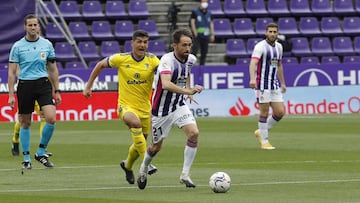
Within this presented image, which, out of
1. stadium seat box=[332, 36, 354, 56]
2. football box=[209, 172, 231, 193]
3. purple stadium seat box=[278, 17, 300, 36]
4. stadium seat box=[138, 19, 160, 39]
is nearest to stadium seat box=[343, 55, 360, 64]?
stadium seat box=[332, 36, 354, 56]

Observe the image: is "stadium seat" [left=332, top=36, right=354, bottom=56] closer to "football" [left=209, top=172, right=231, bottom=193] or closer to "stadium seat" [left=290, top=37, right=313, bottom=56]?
"stadium seat" [left=290, top=37, right=313, bottom=56]

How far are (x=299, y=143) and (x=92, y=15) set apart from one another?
48.8 ft

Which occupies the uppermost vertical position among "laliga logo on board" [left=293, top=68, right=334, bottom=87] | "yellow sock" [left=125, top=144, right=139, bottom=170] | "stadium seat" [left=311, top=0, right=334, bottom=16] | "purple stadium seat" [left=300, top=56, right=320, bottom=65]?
"stadium seat" [left=311, top=0, right=334, bottom=16]

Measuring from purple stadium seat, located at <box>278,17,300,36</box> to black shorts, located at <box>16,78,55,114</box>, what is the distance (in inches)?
799

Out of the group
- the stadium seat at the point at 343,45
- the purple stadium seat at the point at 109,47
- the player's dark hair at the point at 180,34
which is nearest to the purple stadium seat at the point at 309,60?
the stadium seat at the point at 343,45

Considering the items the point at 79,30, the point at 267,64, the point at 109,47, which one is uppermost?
the point at 79,30

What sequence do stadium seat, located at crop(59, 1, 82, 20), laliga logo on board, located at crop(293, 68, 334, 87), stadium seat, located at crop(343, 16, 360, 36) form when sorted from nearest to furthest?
laliga logo on board, located at crop(293, 68, 334, 87), stadium seat, located at crop(59, 1, 82, 20), stadium seat, located at crop(343, 16, 360, 36)

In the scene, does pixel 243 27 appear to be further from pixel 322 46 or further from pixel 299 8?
pixel 322 46

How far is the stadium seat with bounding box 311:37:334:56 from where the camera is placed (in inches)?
1389

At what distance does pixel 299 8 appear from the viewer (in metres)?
36.4

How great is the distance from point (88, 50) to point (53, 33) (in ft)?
3.95

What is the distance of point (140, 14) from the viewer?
34.4 metres

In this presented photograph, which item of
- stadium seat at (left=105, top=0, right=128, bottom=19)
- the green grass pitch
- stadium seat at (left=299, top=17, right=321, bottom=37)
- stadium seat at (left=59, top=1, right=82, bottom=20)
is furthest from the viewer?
stadium seat at (left=299, top=17, right=321, bottom=37)

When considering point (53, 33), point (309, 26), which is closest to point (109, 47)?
point (53, 33)
